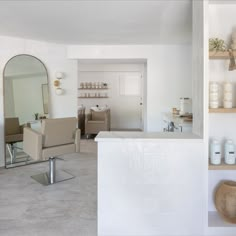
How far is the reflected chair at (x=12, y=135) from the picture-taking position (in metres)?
3.88

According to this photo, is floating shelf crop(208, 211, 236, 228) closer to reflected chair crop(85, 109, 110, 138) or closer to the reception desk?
the reception desk

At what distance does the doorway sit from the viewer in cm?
817

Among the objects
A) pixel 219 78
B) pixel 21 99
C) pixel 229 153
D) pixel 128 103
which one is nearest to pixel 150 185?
pixel 229 153

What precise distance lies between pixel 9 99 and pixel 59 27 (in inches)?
59.1

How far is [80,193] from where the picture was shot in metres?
2.80

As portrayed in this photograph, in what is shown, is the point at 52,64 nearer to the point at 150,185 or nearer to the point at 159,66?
the point at 159,66

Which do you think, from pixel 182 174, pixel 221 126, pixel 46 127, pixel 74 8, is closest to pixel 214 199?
pixel 182 174

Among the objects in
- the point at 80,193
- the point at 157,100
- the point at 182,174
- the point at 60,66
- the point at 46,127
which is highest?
the point at 60,66

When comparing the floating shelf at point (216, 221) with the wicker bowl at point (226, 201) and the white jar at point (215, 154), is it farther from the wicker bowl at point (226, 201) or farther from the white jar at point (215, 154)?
the white jar at point (215, 154)

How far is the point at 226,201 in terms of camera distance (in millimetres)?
1943

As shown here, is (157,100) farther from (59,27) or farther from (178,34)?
(59,27)

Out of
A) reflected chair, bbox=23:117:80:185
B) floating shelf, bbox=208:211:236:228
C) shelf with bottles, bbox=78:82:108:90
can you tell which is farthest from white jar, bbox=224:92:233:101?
shelf with bottles, bbox=78:82:108:90

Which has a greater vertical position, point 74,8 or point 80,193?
point 74,8

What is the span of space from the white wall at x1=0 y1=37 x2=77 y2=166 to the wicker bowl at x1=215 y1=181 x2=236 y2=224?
321 cm
